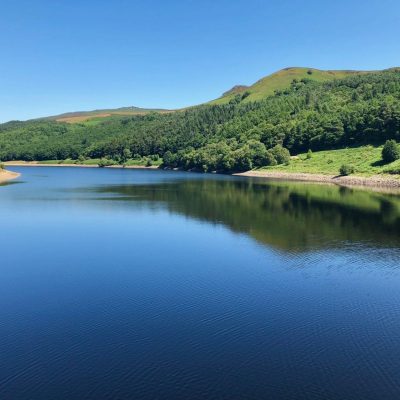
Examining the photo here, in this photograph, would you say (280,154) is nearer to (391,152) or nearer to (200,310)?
(391,152)

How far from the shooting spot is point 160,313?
2692 cm

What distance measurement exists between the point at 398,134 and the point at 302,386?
135m

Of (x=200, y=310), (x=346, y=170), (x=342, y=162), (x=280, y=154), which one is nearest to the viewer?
(x=200, y=310)

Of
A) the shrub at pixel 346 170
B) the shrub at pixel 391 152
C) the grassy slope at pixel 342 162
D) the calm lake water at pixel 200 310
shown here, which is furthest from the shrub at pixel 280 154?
the calm lake water at pixel 200 310

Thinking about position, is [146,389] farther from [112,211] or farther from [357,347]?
[112,211]

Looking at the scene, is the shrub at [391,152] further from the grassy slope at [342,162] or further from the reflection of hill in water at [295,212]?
the reflection of hill in water at [295,212]

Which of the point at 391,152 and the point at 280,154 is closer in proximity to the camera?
the point at 391,152

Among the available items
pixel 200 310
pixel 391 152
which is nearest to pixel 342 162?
pixel 391 152

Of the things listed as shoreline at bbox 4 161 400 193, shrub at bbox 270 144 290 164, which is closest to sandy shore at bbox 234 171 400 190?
shoreline at bbox 4 161 400 193

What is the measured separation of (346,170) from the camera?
399 feet

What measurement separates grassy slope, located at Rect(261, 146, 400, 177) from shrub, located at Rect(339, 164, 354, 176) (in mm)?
1387

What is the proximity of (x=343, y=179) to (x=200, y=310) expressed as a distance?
10276 centimetres

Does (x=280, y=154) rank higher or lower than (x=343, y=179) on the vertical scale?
higher

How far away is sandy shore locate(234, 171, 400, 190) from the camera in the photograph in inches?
4262
